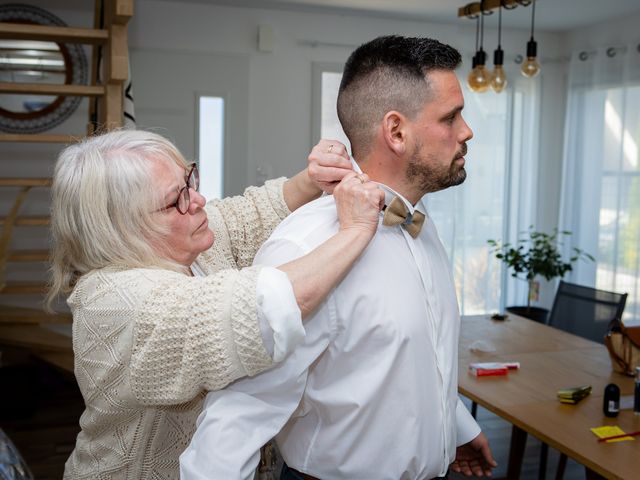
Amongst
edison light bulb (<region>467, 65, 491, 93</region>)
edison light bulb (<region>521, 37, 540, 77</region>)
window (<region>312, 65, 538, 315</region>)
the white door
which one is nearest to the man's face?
edison light bulb (<region>467, 65, 491, 93</region>)

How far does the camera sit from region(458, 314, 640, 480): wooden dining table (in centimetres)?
200

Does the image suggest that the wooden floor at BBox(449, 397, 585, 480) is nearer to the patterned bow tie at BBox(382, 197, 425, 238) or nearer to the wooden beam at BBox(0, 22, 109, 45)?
the patterned bow tie at BBox(382, 197, 425, 238)

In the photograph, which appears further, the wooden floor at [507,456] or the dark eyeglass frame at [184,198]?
the wooden floor at [507,456]

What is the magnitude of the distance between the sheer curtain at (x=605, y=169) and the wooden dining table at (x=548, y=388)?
234 centimetres

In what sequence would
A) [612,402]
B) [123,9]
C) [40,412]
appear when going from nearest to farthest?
[612,402] < [123,9] < [40,412]

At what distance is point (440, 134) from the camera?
52.9 inches

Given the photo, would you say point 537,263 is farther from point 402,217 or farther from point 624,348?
point 402,217

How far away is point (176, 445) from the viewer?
1.36 meters

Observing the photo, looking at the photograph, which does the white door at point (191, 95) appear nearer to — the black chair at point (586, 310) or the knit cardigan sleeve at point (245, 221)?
the black chair at point (586, 310)

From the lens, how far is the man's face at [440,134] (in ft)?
4.38

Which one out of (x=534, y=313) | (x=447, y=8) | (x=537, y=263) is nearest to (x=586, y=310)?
(x=537, y=263)

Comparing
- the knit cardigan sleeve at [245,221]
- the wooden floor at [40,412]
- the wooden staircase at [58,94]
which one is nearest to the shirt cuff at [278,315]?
the knit cardigan sleeve at [245,221]

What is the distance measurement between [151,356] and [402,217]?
0.53m

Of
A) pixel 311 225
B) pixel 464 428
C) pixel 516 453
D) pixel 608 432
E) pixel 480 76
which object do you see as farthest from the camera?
pixel 480 76
